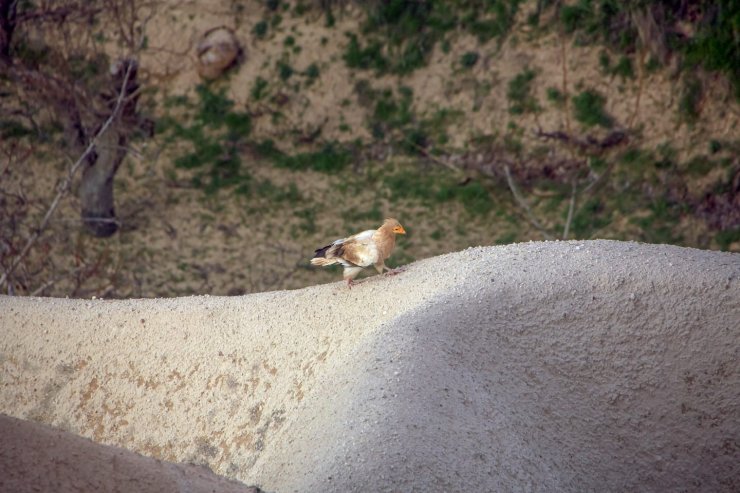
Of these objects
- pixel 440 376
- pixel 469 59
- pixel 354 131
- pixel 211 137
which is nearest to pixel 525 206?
pixel 469 59

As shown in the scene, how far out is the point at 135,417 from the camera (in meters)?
7.22

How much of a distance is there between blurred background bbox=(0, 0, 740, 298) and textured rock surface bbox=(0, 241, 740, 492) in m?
6.55

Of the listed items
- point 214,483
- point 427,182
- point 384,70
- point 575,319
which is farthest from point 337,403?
point 384,70

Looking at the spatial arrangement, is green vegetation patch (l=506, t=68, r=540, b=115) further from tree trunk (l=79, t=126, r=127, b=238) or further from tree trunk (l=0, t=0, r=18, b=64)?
tree trunk (l=0, t=0, r=18, b=64)

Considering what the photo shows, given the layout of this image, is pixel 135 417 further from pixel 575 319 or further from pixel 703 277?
pixel 703 277

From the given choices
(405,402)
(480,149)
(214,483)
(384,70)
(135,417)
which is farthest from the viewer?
(384,70)

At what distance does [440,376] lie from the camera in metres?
6.09

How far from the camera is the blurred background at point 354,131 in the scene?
50.6ft

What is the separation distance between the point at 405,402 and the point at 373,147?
12.3 metres

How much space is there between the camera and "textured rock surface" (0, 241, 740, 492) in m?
5.84

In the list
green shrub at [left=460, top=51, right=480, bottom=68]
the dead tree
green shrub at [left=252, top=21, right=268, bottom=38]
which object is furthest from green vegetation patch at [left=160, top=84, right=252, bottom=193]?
green shrub at [left=460, top=51, right=480, bottom=68]

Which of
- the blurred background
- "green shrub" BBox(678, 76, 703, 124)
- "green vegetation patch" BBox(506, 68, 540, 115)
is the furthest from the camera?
"green vegetation patch" BBox(506, 68, 540, 115)

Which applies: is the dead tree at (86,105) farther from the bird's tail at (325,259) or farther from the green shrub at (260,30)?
the bird's tail at (325,259)

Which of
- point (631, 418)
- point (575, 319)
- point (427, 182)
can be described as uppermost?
point (575, 319)
